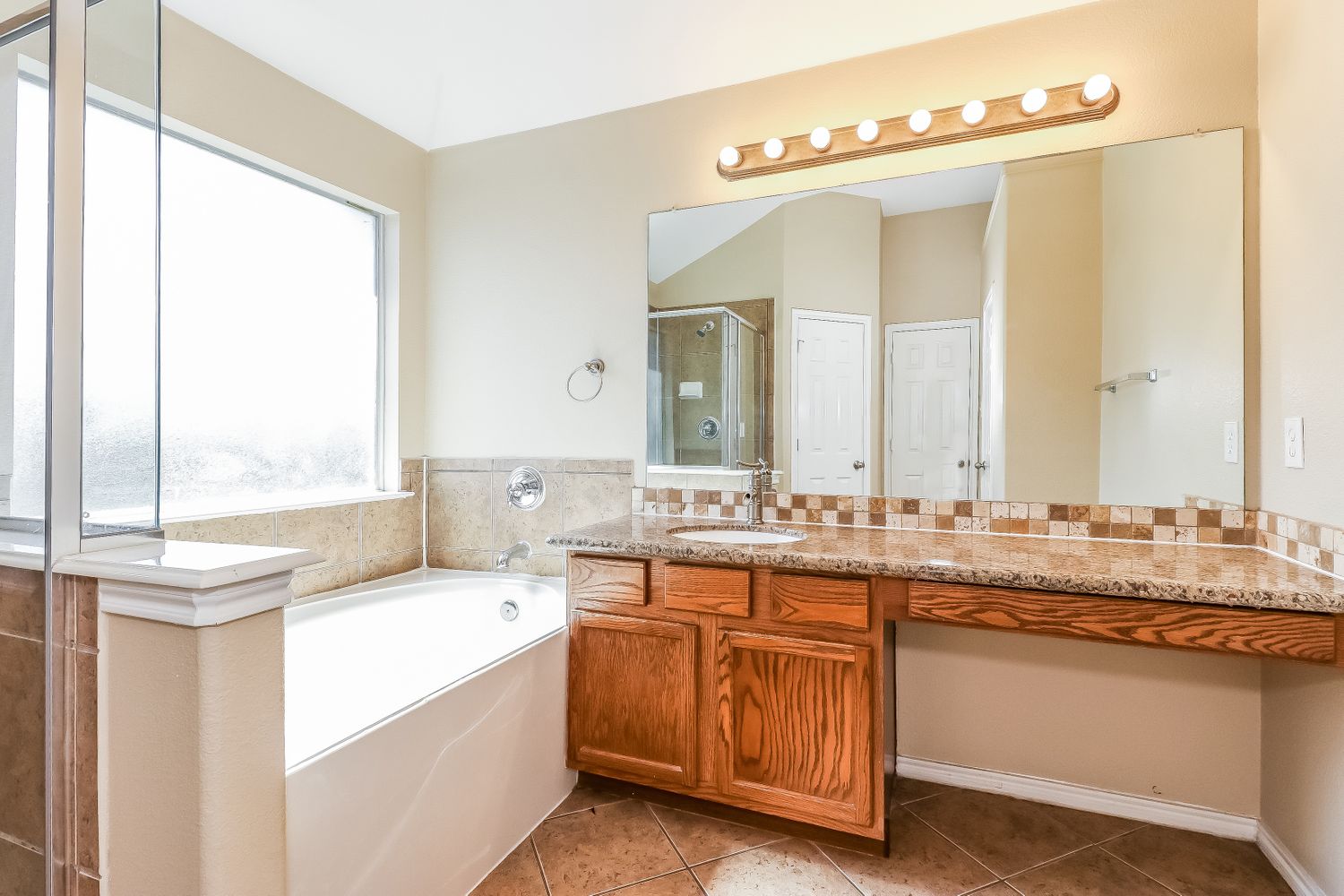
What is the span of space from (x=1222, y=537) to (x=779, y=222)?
5.45ft

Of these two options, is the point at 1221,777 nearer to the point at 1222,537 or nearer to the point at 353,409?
the point at 1222,537

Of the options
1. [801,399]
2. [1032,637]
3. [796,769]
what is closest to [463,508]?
[801,399]

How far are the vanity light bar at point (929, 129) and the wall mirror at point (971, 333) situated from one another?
4.4 inches

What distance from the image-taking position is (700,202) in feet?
8.05

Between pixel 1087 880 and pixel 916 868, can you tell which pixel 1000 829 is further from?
pixel 916 868

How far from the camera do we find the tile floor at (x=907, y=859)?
164 centimetres

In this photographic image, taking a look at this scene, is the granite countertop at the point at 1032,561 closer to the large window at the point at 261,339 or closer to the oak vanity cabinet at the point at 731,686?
the oak vanity cabinet at the point at 731,686

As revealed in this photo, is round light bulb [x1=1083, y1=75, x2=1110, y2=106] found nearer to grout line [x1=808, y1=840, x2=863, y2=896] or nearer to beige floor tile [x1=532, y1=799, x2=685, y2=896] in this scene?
grout line [x1=808, y1=840, x2=863, y2=896]

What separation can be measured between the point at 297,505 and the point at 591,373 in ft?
3.96

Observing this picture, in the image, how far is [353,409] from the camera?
2721mm

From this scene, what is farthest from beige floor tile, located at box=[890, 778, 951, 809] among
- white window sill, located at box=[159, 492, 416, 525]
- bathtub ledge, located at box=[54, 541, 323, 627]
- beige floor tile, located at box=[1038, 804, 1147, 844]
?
white window sill, located at box=[159, 492, 416, 525]

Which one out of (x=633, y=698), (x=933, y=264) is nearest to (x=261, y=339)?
(x=633, y=698)

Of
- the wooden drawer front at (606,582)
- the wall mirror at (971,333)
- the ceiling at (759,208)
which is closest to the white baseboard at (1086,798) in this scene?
the wall mirror at (971,333)

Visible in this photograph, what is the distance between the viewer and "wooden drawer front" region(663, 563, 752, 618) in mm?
1799
